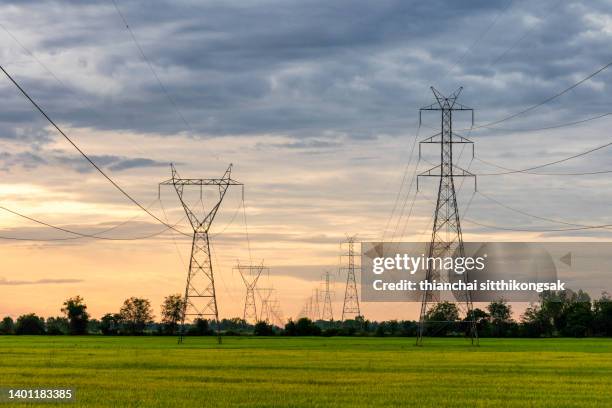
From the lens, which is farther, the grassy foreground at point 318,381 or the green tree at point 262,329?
the green tree at point 262,329

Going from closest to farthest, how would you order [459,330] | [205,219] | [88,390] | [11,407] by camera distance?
[11,407]
[88,390]
[205,219]
[459,330]

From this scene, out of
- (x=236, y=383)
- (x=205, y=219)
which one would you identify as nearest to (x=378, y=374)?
(x=236, y=383)

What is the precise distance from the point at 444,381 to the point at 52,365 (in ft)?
90.3

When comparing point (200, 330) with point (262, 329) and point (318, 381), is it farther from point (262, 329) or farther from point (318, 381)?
point (318, 381)

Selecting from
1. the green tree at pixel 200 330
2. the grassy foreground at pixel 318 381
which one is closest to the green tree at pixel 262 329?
the green tree at pixel 200 330

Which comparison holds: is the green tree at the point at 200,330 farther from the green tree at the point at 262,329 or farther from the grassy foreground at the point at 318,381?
the grassy foreground at the point at 318,381

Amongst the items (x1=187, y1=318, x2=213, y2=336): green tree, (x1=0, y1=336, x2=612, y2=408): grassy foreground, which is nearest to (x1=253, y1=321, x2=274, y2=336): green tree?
(x1=187, y1=318, x2=213, y2=336): green tree

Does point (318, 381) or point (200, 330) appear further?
point (200, 330)

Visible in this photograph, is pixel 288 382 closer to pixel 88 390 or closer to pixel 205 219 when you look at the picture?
pixel 88 390

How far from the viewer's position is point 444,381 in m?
49.0

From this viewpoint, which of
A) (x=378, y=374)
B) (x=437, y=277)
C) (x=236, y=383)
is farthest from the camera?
(x=437, y=277)

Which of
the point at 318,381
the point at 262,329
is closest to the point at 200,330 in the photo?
the point at 262,329

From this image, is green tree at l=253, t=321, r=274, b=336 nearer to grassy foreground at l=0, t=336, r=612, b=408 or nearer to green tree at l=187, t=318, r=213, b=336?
green tree at l=187, t=318, r=213, b=336

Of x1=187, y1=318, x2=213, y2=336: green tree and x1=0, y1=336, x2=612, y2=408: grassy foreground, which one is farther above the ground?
x1=187, y1=318, x2=213, y2=336: green tree
